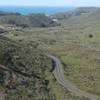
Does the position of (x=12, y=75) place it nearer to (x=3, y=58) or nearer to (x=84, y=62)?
(x=3, y=58)

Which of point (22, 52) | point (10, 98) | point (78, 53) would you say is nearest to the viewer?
point (10, 98)

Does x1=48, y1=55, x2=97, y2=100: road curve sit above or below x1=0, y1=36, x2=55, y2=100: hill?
below

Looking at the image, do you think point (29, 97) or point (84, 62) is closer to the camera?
point (29, 97)

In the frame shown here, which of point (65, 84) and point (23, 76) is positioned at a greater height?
point (23, 76)

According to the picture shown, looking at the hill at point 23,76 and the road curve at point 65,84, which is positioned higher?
the hill at point 23,76

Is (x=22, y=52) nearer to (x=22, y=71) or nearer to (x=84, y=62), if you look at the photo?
(x=22, y=71)

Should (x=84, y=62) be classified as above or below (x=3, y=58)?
below

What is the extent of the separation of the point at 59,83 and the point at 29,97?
33.2 ft

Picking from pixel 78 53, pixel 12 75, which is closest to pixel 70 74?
pixel 12 75

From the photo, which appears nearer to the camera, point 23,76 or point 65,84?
point 65,84

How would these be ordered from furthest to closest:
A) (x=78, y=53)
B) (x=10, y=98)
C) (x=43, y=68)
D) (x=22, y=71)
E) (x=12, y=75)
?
1. (x=78, y=53)
2. (x=43, y=68)
3. (x=22, y=71)
4. (x=12, y=75)
5. (x=10, y=98)

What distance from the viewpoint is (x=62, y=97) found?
132 ft

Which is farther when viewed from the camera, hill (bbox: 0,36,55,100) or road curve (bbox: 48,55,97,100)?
road curve (bbox: 48,55,97,100)

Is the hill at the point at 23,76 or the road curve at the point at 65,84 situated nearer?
the hill at the point at 23,76
